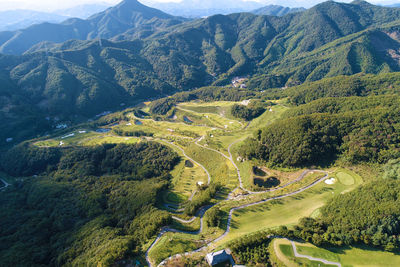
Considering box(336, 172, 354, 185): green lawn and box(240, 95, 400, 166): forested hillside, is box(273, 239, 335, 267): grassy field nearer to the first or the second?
box(336, 172, 354, 185): green lawn

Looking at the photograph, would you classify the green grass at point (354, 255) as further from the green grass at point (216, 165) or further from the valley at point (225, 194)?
the green grass at point (216, 165)

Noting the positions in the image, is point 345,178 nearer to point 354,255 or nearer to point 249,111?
point 354,255

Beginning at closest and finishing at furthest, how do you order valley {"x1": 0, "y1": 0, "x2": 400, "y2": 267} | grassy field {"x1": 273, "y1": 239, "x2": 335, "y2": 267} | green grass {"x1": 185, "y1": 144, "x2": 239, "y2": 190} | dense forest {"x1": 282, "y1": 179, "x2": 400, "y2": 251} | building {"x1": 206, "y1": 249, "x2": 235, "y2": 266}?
grassy field {"x1": 273, "y1": 239, "x2": 335, "y2": 267} < building {"x1": 206, "y1": 249, "x2": 235, "y2": 266} < dense forest {"x1": 282, "y1": 179, "x2": 400, "y2": 251} < valley {"x1": 0, "y1": 0, "x2": 400, "y2": 267} < green grass {"x1": 185, "y1": 144, "x2": 239, "y2": 190}

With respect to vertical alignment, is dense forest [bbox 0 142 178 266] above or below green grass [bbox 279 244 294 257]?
below

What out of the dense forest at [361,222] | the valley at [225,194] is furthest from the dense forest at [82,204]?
the dense forest at [361,222]

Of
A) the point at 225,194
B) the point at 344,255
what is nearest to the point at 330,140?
the point at 225,194

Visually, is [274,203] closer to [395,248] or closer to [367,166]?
[395,248]

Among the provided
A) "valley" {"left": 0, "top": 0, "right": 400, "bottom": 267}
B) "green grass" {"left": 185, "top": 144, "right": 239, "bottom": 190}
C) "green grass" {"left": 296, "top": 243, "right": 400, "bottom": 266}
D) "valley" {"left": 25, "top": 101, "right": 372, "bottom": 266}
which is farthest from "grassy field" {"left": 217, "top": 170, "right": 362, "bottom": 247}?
"green grass" {"left": 185, "top": 144, "right": 239, "bottom": 190}
